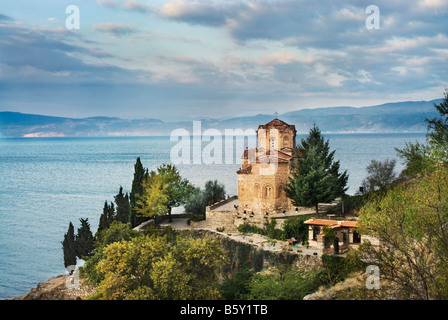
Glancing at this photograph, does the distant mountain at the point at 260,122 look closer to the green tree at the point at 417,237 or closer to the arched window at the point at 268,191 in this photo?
the arched window at the point at 268,191

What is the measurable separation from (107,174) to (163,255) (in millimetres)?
70988

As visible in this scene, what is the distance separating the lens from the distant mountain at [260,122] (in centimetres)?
10943

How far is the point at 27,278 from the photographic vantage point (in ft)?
110

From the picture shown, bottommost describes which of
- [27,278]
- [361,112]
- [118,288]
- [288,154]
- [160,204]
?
[27,278]

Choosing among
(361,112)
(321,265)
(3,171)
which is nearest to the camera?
(321,265)

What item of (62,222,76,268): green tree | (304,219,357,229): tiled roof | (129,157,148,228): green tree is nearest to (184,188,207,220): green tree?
(129,157,148,228): green tree

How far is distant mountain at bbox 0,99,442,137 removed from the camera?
109 m

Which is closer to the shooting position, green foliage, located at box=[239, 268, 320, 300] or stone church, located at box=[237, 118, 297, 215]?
green foliage, located at box=[239, 268, 320, 300]

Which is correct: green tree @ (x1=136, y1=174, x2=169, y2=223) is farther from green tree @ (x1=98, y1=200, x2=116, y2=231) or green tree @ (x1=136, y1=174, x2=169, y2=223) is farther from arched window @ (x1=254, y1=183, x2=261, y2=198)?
arched window @ (x1=254, y1=183, x2=261, y2=198)

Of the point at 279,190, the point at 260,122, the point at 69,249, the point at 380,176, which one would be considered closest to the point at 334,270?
the point at 279,190

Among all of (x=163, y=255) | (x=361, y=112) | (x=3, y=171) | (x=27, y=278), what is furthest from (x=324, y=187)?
(x=361, y=112)

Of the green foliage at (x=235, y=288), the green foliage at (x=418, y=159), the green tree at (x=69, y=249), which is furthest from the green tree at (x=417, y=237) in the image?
the green tree at (x=69, y=249)

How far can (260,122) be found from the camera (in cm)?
10019
